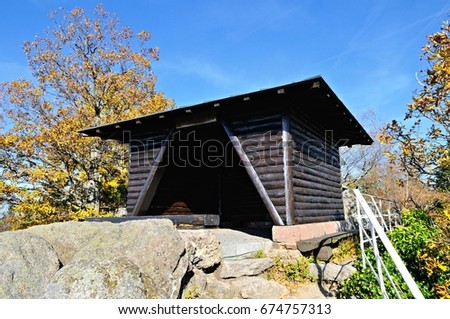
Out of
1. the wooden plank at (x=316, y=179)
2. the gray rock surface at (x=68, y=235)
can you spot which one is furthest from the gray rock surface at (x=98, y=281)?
the wooden plank at (x=316, y=179)

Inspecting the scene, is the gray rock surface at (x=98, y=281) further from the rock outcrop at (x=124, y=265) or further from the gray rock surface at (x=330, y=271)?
the gray rock surface at (x=330, y=271)

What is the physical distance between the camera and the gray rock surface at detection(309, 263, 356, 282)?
5.47 metres

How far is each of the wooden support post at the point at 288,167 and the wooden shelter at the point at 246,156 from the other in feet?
0.07

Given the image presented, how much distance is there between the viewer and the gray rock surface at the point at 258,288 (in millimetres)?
5160

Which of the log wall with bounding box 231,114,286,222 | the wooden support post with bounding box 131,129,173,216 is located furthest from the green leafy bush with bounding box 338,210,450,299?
the wooden support post with bounding box 131,129,173,216

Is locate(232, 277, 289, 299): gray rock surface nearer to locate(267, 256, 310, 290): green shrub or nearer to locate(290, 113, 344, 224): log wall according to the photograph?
locate(267, 256, 310, 290): green shrub

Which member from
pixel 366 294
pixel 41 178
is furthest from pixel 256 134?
pixel 41 178

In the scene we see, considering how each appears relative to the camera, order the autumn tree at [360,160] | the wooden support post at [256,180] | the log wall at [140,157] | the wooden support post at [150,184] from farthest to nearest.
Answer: the autumn tree at [360,160] → the log wall at [140,157] → the wooden support post at [150,184] → the wooden support post at [256,180]

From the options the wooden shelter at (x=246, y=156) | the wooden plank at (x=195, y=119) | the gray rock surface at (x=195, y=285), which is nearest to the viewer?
the gray rock surface at (x=195, y=285)

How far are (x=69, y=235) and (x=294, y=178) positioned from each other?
461 cm

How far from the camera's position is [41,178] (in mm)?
13375

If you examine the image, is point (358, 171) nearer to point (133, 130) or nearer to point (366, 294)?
point (133, 130)

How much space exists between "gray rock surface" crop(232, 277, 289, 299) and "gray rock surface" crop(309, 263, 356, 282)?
2.52 feet

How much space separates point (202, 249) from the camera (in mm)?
5320
